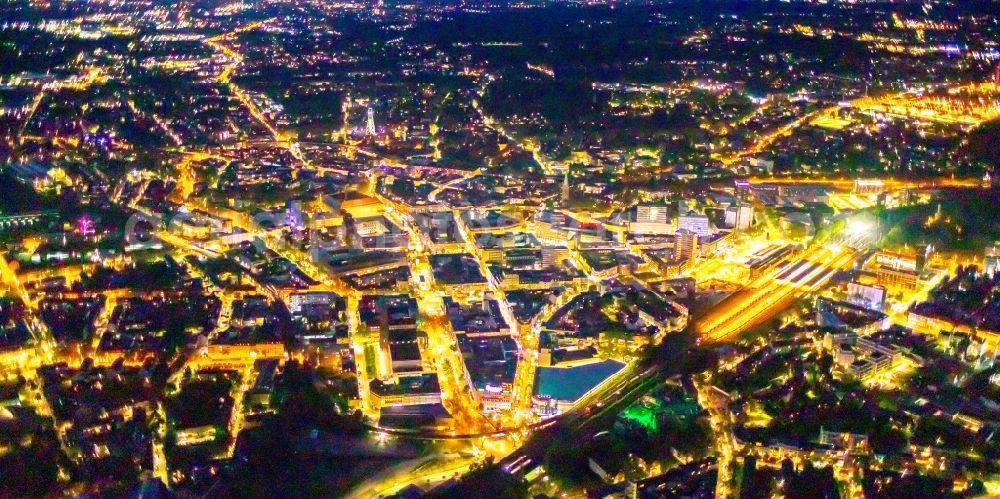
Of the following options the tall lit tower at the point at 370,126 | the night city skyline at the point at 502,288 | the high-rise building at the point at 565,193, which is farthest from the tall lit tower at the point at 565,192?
the tall lit tower at the point at 370,126

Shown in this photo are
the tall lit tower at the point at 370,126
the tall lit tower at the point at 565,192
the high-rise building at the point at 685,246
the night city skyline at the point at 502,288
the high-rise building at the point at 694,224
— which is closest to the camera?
the night city skyline at the point at 502,288

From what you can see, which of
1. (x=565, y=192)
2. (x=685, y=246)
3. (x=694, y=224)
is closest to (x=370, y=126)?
(x=565, y=192)

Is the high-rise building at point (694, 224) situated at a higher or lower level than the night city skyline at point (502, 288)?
higher

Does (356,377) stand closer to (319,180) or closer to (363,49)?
(319,180)

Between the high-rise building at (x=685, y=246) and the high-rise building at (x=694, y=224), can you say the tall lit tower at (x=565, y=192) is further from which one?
the high-rise building at (x=685, y=246)

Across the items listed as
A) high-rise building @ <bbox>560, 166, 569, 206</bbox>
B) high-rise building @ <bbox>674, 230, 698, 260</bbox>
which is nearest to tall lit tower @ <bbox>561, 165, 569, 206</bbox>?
high-rise building @ <bbox>560, 166, 569, 206</bbox>

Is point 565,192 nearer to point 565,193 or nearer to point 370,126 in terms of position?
point 565,193

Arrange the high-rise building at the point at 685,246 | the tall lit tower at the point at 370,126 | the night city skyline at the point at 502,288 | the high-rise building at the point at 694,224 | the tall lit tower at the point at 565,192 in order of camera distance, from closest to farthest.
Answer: the night city skyline at the point at 502,288 < the high-rise building at the point at 685,246 < the high-rise building at the point at 694,224 < the tall lit tower at the point at 565,192 < the tall lit tower at the point at 370,126
